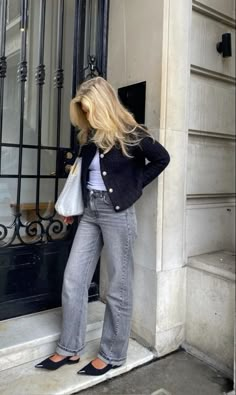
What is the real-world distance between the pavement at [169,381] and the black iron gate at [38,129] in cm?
88

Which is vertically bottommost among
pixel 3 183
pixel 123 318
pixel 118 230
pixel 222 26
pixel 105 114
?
pixel 123 318

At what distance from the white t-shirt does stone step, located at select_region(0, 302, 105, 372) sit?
1105mm

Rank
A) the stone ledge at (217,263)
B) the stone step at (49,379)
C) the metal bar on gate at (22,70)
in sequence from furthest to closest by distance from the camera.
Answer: the metal bar on gate at (22,70) < the stone ledge at (217,263) < the stone step at (49,379)

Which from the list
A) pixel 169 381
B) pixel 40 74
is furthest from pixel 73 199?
pixel 169 381

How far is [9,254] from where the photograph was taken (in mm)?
2760

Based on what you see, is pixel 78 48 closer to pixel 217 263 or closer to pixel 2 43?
pixel 2 43

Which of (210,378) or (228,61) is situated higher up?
(228,61)

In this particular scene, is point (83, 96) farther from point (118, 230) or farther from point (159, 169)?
point (118, 230)

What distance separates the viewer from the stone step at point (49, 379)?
218 centimetres

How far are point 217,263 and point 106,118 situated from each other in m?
1.38

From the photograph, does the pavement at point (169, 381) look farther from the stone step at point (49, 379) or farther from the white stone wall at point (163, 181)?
the white stone wall at point (163, 181)

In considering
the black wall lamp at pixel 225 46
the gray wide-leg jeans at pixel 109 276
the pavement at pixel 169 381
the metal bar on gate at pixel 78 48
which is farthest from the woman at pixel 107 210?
the black wall lamp at pixel 225 46

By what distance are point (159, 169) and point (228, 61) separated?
140 cm

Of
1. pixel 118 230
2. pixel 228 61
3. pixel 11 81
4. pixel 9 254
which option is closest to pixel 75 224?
pixel 9 254
